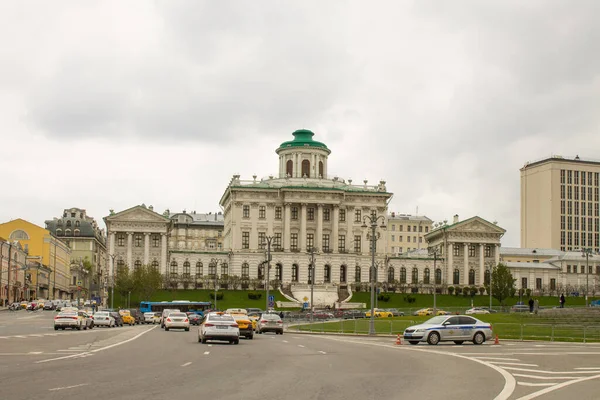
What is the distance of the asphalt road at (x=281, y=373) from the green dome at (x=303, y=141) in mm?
111578

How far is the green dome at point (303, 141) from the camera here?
147 metres

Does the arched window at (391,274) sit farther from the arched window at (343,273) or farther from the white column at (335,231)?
the white column at (335,231)

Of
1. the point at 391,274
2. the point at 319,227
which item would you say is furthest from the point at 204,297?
the point at 391,274

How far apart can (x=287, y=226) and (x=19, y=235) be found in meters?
53.2

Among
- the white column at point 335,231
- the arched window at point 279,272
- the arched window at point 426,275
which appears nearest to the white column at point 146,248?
the arched window at point 279,272

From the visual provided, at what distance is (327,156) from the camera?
491ft

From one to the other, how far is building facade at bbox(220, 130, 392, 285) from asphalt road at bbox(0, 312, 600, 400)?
105947 mm

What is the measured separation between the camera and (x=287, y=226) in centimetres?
14375

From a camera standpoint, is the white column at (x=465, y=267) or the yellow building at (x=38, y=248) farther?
the yellow building at (x=38, y=248)

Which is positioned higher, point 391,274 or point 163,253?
point 163,253

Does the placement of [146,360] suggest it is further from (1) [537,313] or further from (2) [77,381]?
(1) [537,313]

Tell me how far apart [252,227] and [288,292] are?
13.1 m

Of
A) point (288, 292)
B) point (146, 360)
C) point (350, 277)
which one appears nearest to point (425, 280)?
point (350, 277)

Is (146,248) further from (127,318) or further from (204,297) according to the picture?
A: (127,318)
